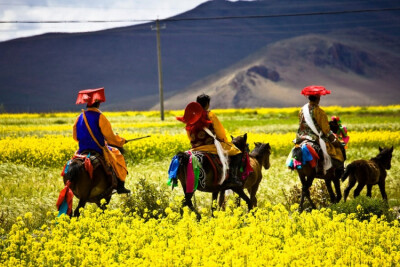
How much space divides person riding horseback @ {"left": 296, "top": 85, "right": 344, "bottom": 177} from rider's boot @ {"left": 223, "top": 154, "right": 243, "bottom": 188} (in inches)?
79.8

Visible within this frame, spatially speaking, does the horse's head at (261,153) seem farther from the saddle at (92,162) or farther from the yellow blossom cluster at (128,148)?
the yellow blossom cluster at (128,148)

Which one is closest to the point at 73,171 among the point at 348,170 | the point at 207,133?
the point at 207,133

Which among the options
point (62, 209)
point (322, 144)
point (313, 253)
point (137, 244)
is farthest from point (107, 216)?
point (322, 144)

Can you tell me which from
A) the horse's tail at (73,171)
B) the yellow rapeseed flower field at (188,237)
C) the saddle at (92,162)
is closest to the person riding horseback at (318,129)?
the yellow rapeseed flower field at (188,237)

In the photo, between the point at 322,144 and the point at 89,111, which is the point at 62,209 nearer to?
the point at 89,111

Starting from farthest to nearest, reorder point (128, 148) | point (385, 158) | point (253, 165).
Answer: point (128, 148)
point (385, 158)
point (253, 165)

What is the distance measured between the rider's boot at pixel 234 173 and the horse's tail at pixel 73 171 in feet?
8.85

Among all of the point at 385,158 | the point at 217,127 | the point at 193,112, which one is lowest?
the point at 385,158

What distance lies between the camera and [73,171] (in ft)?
29.2

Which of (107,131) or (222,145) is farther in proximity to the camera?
(222,145)

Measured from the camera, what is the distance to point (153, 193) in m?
10.4

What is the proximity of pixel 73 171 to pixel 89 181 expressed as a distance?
1.32 feet

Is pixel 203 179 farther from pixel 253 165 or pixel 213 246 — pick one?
pixel 213 246

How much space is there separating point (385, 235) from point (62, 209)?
5.01 metres
